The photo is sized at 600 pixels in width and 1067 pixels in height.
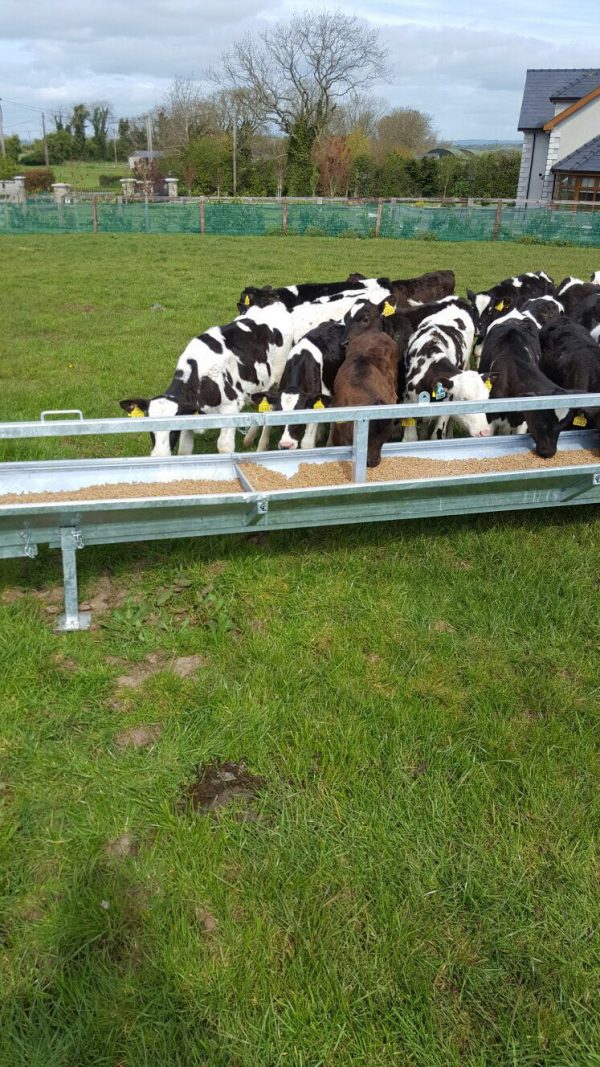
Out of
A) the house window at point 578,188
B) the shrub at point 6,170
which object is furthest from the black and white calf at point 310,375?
the shrub at point 6,170

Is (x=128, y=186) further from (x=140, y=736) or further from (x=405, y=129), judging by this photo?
(x=140, y=736)

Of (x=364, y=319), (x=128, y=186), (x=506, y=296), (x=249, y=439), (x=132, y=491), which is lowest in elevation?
(x=249, y=439)

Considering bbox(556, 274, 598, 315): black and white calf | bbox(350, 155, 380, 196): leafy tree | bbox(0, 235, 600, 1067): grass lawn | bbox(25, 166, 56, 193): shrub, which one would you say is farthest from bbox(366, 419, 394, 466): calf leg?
bbox(25, 166, 56, 193): shrub

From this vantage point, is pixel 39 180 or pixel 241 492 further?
pixel 39 180

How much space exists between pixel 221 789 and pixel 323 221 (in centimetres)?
3095

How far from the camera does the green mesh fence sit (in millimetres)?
30797

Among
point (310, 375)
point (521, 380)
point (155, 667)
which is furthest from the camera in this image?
point (310, 375)

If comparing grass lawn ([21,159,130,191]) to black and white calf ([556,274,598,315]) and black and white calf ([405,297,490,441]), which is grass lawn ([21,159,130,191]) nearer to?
black and white calf ([556,274,598,315])

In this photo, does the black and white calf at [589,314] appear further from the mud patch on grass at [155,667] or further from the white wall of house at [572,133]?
the white wall of house at [572,133]

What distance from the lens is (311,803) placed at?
368 centimetres

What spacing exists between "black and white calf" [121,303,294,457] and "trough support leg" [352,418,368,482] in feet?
5.68

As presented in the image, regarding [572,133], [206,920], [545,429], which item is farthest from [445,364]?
[572,133]

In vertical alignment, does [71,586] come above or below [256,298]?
below

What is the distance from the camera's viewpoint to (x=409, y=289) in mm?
11398
